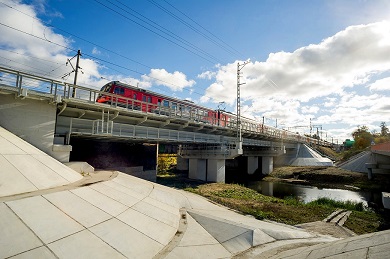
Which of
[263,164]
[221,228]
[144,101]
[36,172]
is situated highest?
[144,101]

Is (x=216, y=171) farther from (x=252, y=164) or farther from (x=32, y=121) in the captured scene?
(x=32, y=121)

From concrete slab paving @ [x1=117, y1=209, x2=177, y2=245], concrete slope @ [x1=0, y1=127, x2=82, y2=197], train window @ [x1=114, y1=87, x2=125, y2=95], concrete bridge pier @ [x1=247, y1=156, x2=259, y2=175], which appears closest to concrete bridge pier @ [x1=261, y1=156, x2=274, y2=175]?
concrete bridge pier @ [x1=247, y1=156, x2=259, y2=175]

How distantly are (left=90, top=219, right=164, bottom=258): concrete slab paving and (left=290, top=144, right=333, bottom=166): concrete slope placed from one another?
58.7m

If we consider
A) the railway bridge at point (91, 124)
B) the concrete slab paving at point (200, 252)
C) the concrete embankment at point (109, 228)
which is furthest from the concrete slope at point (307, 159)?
the concrete slab paving at point (200, 252)

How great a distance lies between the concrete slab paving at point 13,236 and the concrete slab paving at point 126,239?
5.18 ft

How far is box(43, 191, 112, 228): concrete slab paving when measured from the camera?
7.09m

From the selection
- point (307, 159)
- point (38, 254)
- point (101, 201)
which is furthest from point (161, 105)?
point (307, 159)

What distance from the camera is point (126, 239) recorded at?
6.90 metres

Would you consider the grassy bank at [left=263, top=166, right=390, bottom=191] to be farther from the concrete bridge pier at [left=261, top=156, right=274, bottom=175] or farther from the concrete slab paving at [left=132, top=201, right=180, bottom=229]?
the concrete slab paving at [left=132, top=201, right=180, bottom=229]

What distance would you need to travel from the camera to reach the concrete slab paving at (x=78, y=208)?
23.2 ft

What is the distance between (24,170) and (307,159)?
64.0 meters

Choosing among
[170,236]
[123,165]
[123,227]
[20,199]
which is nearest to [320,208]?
[170,236]

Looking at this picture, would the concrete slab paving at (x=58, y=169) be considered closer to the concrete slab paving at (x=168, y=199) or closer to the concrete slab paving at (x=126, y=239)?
the concrete slab paving at (x=168, y=199)

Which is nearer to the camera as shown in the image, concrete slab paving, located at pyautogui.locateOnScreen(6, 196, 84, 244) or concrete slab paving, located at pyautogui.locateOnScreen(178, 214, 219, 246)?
concrete slab paving, located at pyautogui.locateOnScreen(6, 196, 84, 244)
